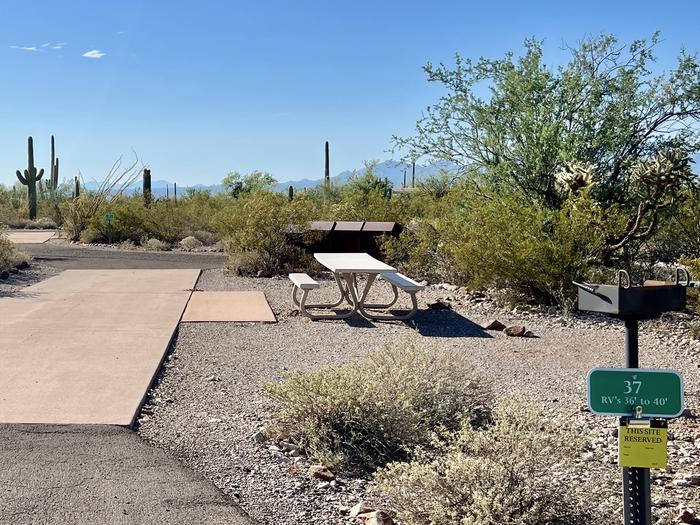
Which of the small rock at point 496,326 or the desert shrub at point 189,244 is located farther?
the desert shrub at point 189,244

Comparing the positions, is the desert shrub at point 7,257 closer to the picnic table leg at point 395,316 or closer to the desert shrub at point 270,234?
the desert shrub at point 270,234

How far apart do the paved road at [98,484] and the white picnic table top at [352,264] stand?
5.82 m

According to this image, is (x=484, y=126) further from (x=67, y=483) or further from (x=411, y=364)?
(x=67, y=483)

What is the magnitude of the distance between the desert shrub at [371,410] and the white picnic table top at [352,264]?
5181mm

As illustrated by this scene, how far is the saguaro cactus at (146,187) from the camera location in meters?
31.9

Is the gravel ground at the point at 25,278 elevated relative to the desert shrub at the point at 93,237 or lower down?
lower down

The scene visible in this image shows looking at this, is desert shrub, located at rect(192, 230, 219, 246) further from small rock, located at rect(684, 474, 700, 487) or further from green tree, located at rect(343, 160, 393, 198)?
small rock, located at rect(684, 474, 700, 487)

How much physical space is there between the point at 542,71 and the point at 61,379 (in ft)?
29.0

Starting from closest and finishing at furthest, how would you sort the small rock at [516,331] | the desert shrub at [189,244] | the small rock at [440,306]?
the small rock at [516,331] < the small rock at [440,306] < the desert shrub at [189,244]

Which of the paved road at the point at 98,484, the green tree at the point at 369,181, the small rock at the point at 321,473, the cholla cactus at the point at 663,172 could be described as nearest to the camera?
the paved road at the point at 98,484

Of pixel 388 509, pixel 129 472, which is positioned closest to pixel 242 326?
pixel 129 472

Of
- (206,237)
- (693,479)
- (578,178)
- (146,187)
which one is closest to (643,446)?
(693,479)

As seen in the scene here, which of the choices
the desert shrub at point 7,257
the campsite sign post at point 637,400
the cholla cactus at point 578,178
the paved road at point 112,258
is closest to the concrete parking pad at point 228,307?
the cholla cactus at point 578,178

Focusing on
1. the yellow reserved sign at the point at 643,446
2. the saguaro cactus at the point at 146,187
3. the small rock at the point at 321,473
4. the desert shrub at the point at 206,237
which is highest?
the saguaro cactus at the point at 146,187
